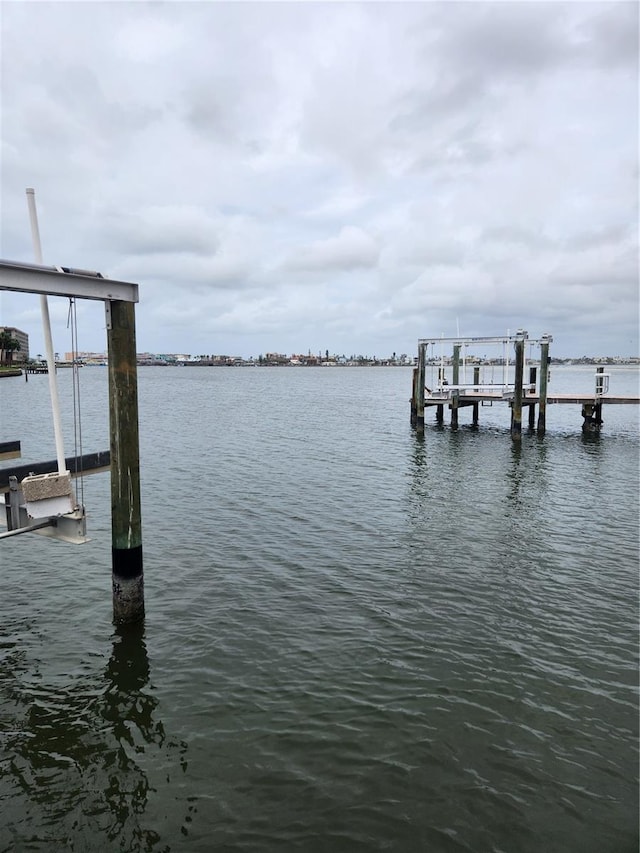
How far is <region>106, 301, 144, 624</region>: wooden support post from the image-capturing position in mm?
9906

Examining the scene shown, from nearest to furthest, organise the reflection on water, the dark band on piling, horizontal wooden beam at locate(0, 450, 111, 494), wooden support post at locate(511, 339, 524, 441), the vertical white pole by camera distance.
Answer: the reflection on water → the vertical white pole → the dark band on piling → horizontal wooden beam at locate(0, 450, 111, 494) → wooden support post at locate(511, 339, 524, 441)

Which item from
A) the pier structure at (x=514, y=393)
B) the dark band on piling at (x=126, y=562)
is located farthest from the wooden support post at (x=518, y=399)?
the dark band on piling at (x=126, y=562)

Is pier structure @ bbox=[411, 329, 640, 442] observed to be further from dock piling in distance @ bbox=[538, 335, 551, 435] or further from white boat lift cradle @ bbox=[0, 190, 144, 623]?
white boat lift cradle @ bbox=[0, 190, 144, 623]

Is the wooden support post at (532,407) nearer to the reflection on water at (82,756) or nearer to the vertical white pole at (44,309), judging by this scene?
the vertical white pole at (44,309)

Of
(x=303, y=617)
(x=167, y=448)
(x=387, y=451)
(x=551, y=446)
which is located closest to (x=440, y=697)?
(x=303, y=617)

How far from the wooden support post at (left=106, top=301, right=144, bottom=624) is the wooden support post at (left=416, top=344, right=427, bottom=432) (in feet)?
104

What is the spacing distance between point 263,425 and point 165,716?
1541 inches

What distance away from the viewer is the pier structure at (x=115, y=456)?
930 cm

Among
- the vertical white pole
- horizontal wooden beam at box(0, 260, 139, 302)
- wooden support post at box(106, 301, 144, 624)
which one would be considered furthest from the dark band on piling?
horizontal wooden beam at box(0, 260, 139, 302)

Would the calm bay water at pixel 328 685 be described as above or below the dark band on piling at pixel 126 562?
below

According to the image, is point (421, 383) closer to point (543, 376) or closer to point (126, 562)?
point (543, 376)

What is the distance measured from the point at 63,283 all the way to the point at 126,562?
5080 millimetres

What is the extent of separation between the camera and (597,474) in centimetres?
2689

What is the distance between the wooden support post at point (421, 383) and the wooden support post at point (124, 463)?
3182cm
